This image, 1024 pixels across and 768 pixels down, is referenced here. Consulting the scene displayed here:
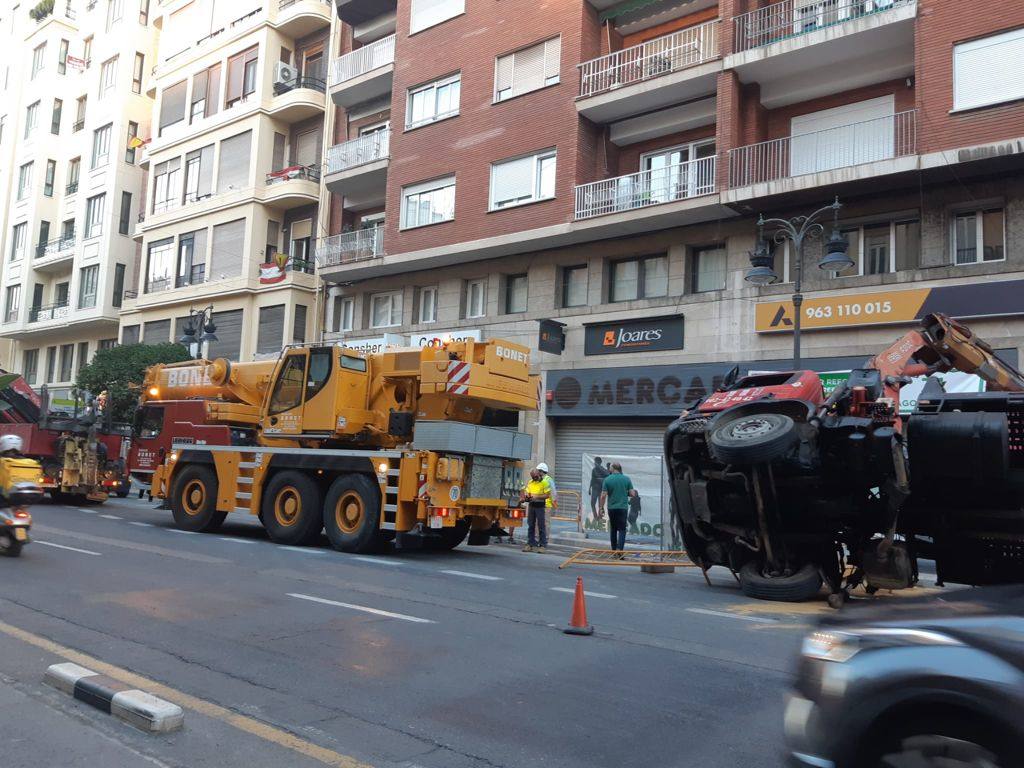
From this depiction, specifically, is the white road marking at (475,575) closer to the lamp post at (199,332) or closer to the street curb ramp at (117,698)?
the street curb ramp at (117,698)

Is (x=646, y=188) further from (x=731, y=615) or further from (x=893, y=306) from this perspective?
(x=731, y=615)

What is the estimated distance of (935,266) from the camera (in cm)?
1722

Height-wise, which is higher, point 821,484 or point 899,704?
point 821,484

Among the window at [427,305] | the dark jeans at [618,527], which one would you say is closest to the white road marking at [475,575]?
the dark jeans at [618,527]

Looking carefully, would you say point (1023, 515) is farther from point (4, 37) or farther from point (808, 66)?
point (4, 37)

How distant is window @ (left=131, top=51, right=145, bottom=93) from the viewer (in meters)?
40.2

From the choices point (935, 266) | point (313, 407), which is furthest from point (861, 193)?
point (313, 407)

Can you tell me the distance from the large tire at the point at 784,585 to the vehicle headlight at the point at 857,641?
22.8 ft

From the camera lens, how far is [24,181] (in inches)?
1791

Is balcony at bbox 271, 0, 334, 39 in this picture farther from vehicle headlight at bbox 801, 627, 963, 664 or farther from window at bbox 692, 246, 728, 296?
vehicle headlight at bbox 801, 627, 963, 664

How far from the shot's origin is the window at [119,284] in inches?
1515

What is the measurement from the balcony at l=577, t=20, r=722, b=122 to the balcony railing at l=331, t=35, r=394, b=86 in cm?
830

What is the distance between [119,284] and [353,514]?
29959mm

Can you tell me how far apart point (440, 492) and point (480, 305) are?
12589 mm
